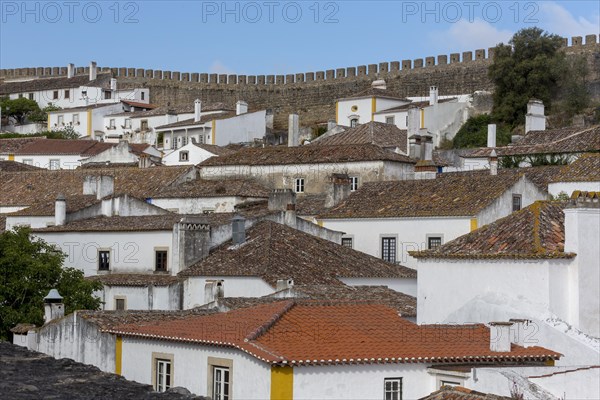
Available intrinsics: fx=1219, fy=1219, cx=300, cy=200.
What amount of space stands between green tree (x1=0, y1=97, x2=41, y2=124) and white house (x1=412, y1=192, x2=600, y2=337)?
62.5m

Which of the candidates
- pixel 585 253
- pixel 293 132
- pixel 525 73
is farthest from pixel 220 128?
pixel 585 253

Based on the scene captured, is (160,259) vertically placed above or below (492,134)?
below

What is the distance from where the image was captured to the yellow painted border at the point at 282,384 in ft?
55.3

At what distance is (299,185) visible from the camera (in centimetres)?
4553

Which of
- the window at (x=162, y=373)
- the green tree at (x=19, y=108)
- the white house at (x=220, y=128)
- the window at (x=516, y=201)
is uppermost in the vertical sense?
the green tree at (x=19, y=108)

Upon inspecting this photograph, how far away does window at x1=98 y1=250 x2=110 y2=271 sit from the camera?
3522cm

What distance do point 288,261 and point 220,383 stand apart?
38.9 feet

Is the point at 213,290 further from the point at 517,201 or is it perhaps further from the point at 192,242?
the point at 517,201

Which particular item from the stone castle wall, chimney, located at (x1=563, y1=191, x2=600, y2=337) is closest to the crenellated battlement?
the stone castle wall

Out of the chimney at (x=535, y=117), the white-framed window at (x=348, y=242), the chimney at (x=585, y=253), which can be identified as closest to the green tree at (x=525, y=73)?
the chimney at (x=535, y=117)

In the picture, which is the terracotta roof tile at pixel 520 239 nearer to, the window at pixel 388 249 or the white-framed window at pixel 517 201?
the white-framed window at pixel 517 201

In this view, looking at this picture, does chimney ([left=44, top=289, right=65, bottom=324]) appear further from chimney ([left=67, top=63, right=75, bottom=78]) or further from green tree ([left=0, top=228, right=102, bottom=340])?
chimney ([left=67, top=63, right=75, bottom=78])

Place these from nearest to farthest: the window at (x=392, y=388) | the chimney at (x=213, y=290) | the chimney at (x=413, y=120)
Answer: the window at (x=392, y=388) → the chimney at (x=213, y=290) → the chimney at (x=413, y=120)

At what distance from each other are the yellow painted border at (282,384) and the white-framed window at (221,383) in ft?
4.95
